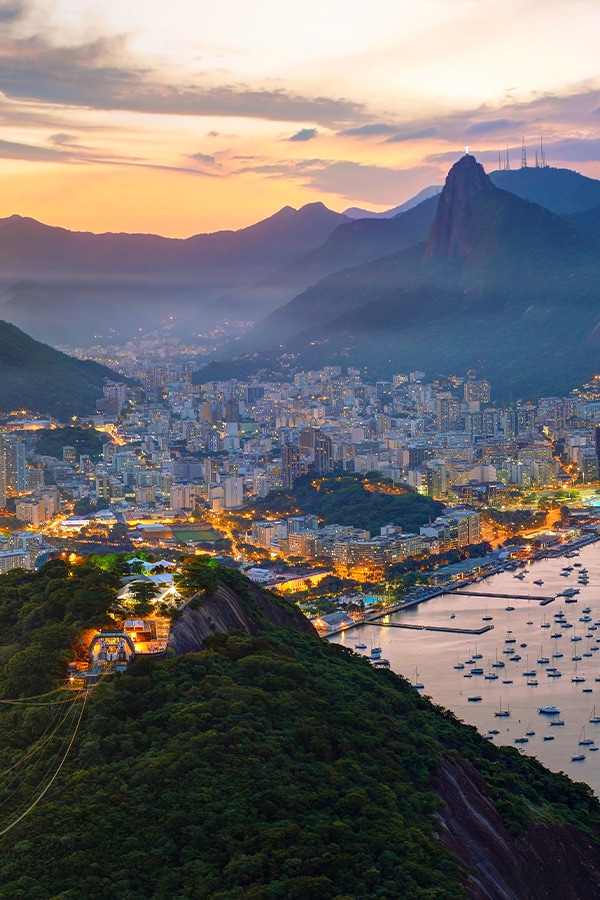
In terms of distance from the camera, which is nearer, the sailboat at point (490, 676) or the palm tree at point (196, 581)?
the palm tree at point (196, 581)

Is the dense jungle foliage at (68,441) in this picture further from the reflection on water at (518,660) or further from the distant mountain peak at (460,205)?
the distant mountain peak at (460,205)

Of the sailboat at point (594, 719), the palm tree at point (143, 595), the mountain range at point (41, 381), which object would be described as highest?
the mountain range at point (41, 381)

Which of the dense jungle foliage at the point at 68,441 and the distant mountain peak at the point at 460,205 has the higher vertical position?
the distant mountain peak at the point at 460,205

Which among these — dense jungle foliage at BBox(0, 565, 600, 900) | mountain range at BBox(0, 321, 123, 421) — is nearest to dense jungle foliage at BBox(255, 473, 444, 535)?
mountain range at BBox(0, 321, 123, 421)

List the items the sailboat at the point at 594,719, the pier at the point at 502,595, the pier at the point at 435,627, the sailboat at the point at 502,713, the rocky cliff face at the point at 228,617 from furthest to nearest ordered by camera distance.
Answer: the pier at the point at 502,595, the pier at the point at 435,627, the sailboat at the point at 502,713, the sailboat at the point at 594,719, the rocky cliff face at the point at 228,617

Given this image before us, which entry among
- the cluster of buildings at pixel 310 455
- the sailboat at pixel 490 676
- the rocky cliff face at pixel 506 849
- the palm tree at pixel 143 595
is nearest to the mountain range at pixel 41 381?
the cluster of buildings at pixel 310 455

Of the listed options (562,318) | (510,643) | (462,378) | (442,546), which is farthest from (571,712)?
(562,318)

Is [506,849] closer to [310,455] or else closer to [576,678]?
[576,678]
